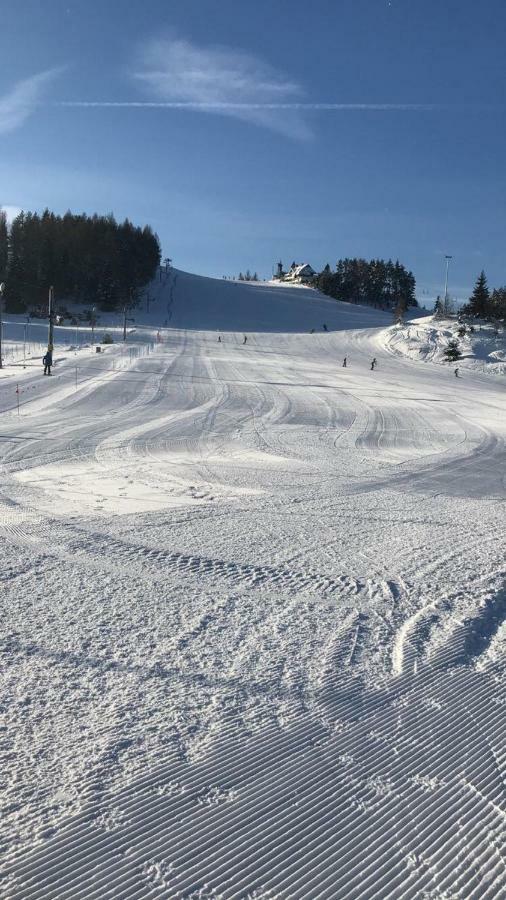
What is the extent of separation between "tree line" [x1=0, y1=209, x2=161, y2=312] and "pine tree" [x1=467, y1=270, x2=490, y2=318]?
4696cm

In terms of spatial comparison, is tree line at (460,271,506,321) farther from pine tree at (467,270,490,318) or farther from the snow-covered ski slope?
the snow-covered ski slope

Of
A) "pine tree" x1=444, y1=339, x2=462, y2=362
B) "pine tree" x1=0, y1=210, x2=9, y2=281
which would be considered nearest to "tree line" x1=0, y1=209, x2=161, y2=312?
"pine tree" x1=0, y1=210, x2=9, y2=281

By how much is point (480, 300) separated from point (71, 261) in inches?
2243

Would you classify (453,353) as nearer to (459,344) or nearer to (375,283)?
(459,344)

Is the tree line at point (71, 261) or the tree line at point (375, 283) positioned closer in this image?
the tree line at point (71, 261)

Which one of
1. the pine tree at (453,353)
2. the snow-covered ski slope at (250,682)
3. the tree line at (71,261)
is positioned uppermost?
the tree line at (71,261)

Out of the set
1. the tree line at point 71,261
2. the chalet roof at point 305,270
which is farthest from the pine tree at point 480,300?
the chalet roof at point 305,270

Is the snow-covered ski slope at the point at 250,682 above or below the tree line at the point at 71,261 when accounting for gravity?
below

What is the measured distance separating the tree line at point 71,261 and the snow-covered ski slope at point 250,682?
81.3 meters

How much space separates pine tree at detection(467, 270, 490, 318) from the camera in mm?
61562

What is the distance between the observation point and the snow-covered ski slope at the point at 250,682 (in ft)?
7.87

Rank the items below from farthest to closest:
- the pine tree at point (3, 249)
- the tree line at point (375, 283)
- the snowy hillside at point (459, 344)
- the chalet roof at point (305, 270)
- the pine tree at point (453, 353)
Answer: the chalet roof at point (305, 270)
the tree line at point (375, 283)
the pine tree at point (3, 249)
the pine tree at point (453, 353)
the snowy hillside at point (459, 344)

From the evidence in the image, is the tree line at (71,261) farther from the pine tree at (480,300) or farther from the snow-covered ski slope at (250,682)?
the snow-covered ski slope at (250,682)

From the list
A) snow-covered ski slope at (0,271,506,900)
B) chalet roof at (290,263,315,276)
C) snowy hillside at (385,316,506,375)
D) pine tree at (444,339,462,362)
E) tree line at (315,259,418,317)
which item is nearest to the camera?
snow-covered ski slope at (0,271,506,900)
